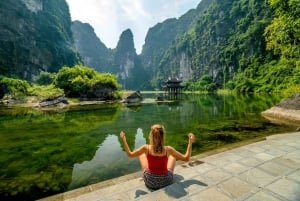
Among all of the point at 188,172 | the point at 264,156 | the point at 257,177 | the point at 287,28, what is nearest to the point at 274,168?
the point at 257,177

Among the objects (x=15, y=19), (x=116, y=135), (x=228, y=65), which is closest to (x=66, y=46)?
(x=15, y=19)

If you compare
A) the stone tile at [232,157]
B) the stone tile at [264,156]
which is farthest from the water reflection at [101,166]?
the stone tile at [264,156]

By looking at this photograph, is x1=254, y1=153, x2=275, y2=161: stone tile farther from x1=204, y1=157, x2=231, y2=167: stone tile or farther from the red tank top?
the red tank top

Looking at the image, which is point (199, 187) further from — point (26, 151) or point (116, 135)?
point (116, 135)

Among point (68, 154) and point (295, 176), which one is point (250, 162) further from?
point (68, 154)

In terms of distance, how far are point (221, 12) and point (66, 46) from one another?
87.6m

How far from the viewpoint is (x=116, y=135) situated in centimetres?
1302

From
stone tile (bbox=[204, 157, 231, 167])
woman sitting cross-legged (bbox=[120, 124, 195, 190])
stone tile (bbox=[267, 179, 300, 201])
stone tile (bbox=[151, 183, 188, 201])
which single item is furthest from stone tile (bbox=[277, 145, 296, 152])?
stone tile (bbox=[151, 183, 188, 201])

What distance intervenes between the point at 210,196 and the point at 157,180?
87cm

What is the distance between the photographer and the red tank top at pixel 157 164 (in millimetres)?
3813

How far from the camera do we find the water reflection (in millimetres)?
6637

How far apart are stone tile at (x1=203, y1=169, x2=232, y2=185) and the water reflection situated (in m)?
3.15

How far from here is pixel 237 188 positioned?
3.88 m

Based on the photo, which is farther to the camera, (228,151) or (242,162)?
(228,151)
